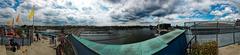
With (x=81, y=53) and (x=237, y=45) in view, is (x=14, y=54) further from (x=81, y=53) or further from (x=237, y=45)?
(x=237, y=45)

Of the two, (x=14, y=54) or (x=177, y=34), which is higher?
(x=177, y=34)

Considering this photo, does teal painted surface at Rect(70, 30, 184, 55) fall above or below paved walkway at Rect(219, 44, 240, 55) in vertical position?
above

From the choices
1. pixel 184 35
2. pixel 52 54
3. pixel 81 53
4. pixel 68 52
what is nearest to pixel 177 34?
pixel 184 35

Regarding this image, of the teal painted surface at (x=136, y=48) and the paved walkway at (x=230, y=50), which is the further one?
the paved walkway at (x=230, y=50)

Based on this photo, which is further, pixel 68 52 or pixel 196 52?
pixel 68 52

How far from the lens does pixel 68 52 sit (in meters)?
23.6

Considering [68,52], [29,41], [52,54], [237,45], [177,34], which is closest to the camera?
[177,34]

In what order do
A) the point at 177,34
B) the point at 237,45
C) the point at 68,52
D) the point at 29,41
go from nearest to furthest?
the point at 177,34
the point at 237,45
the point at 68,52
the point at 29,41

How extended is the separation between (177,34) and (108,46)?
163 inches

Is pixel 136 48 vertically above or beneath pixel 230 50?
above

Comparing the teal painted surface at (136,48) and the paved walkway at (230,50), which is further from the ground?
the teal painted surface at (136,48)

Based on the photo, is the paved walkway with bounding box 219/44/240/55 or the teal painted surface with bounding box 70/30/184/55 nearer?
the teal painted surface with bounding box 70/30/184/55

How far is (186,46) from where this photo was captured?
710 inches

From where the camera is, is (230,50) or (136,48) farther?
(230,50)
